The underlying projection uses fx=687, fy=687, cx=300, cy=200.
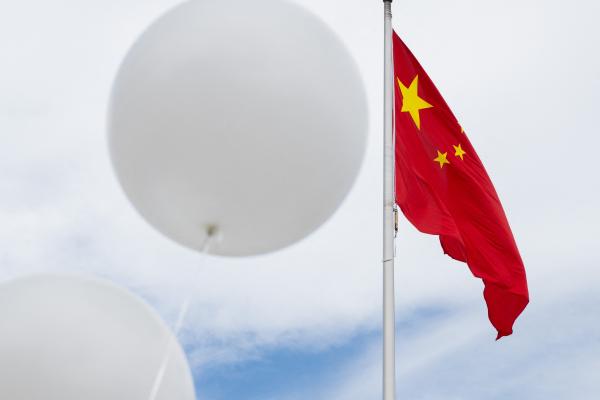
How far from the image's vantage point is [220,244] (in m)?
3.64

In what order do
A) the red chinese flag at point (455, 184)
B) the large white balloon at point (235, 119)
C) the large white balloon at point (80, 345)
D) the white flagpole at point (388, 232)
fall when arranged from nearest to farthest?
1. the large white balloon at point (80, 345)
2. the large white balloon at point (235, 119)
3. the white flagpole at point (388, 232)
4. the red chinese flag at point (455, 184)

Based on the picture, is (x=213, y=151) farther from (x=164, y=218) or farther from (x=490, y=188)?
(x=490, y=188)

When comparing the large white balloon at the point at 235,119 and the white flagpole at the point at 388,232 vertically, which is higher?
the large white balloon at the point at 235,119

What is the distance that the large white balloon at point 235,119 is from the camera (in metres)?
3.24

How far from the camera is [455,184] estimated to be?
7055mm

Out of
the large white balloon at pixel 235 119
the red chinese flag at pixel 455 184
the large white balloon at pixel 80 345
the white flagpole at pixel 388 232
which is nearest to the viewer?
the large white balloon at pixel 80 345

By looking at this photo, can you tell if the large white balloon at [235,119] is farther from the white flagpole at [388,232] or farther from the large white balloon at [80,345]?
the white flagpole at [388,232]

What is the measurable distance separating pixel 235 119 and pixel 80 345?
125 centimetres

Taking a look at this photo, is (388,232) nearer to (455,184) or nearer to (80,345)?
(455,184)

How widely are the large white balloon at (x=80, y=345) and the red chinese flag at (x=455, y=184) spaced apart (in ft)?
12.8

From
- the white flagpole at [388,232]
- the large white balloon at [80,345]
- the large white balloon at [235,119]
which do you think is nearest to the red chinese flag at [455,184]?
the white flagpole at [388,232]

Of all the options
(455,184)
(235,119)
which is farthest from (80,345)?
(455,184)

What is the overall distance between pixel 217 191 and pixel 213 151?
212mm

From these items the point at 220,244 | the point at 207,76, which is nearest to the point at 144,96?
the point at 207,76
